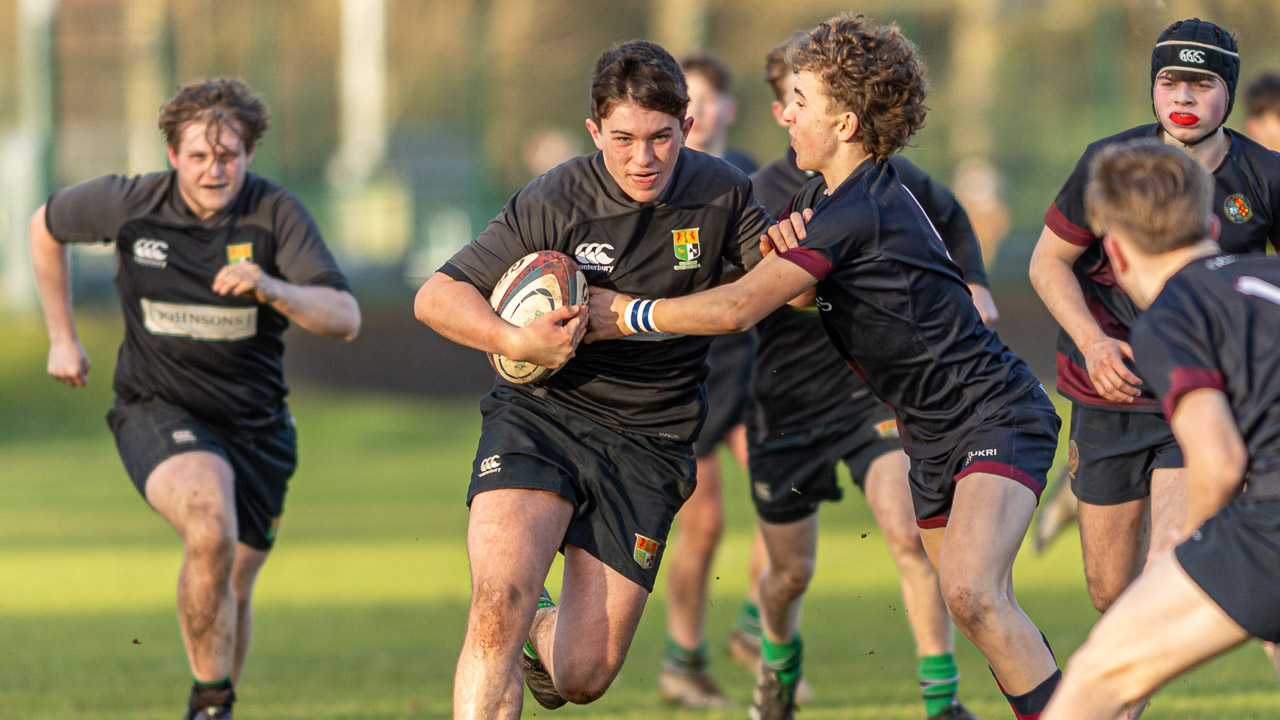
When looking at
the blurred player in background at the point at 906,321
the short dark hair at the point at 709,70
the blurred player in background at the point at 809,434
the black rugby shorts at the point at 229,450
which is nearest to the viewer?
the blurred player in background at the point at 906,321

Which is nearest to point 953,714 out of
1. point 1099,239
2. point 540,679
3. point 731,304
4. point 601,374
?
point 540,679

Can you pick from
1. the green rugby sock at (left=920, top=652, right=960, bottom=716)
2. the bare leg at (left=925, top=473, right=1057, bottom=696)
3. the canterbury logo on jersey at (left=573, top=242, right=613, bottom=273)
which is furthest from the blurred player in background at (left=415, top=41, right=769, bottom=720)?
the green rugby sock at (left=920, top=652, right=960, bottom=716)

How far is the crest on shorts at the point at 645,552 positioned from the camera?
5301 mm

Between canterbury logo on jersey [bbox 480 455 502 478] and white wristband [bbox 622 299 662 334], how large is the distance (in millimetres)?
643

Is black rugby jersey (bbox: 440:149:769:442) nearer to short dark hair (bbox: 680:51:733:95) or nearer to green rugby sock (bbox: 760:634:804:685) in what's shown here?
green rugby sock (bbox: 760:634:804:685)

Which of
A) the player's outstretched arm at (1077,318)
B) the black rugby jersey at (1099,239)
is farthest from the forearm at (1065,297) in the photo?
the black rugby jersey at (1099,239)

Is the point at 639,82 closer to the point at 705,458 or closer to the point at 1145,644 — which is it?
the point at 1145,644

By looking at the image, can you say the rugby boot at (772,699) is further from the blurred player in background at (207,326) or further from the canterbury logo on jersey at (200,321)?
the canterbury logo on jersey at (200,321)

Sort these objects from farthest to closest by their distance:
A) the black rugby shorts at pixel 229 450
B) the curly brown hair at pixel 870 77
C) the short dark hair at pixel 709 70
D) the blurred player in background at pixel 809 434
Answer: the short dark hair at pixel 709 70 < the blurred player in background at pixel 809 434 < the black rugby shorts at pixel 229 450 < the curly brown hair at pixel 870 77

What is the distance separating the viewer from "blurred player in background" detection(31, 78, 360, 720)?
6.25 m

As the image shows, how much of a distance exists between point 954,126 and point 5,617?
16.7 m

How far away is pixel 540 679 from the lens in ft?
18.1

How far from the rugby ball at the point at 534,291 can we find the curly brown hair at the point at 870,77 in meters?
1.08

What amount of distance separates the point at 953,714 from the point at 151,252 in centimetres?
399
